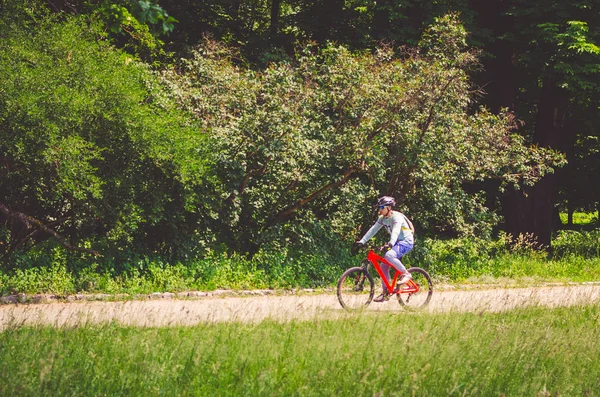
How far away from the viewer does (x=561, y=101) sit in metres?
21.5

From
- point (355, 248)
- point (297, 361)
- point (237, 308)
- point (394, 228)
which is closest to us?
point (297, 361)

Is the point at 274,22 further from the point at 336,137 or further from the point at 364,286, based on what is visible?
Answer: the point at 364,286

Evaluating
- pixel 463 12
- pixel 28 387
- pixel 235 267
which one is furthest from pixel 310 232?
pixel 28 387

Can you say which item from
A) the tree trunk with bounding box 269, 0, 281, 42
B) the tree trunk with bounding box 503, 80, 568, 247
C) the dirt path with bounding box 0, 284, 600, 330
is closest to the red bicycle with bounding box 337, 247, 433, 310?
the dirt path with bounding box 0, 284, 600, 330

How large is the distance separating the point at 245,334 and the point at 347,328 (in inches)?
48.7

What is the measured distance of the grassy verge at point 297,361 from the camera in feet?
18.5

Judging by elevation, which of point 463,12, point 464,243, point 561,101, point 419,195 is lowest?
point 464,243

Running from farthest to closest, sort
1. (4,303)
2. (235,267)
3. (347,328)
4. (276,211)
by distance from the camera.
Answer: (276,211)
(235,267)
(4,303)
(347,328)

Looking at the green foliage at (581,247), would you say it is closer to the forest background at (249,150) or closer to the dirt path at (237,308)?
the forest background at (249,150)

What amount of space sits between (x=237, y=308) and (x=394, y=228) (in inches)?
105

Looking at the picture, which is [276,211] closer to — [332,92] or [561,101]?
[332,92]

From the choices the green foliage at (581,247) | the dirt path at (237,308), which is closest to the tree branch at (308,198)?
the dirt path at (237,308)

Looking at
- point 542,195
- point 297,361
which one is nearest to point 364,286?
point 297,361

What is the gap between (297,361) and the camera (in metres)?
6.52
